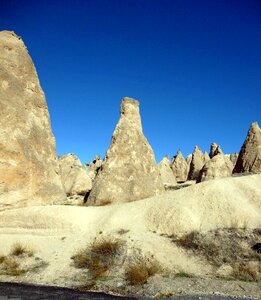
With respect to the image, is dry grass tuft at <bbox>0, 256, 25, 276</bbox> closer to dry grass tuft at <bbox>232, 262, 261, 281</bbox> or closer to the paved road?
the paved road

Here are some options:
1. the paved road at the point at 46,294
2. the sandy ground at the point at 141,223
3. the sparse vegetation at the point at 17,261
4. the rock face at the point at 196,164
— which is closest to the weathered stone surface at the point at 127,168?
the sandy ground at the point at 141,223

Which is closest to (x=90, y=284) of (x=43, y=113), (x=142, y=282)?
(x=142, y=282)

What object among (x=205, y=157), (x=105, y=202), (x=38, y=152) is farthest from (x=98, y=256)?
(x=205, y=157)

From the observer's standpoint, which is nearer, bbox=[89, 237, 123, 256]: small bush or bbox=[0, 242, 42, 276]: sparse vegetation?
bbox=[0, 242, 42, 276]: sparse vegetation

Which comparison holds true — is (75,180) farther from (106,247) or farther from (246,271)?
(246,271)

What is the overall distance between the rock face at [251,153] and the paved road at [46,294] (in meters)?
14.8

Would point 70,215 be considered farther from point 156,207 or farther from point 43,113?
point 43,113

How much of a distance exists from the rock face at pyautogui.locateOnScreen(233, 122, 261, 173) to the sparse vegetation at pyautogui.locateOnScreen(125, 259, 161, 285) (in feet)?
42.6

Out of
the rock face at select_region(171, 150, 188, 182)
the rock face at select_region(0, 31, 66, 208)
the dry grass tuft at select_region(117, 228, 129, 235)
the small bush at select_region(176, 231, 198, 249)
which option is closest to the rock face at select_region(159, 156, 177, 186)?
the rock face at select_region(171, 150, 188, 182)

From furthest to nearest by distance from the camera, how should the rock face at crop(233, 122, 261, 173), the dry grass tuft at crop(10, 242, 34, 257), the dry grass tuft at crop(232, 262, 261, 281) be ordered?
the rock face at crop(233, 122, 261, 173) < the dry grass tuft at crop(10, 242, 34, 257) < the dry grass tuft at crop(232, 262, 261, 281)

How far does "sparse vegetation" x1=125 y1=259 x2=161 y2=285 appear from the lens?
11778 millimetres

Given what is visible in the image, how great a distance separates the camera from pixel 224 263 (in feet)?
42.0

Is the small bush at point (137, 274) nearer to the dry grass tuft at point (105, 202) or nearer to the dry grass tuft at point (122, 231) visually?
the dry grass tuft at point (122, 231)

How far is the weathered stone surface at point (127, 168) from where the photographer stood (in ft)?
64.2
